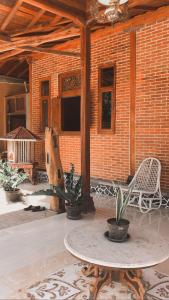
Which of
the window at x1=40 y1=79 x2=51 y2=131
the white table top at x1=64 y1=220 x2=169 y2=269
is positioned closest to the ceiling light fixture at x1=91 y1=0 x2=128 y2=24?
Answer: the white table top at x1=64 y1=220 x2=169 y2=269

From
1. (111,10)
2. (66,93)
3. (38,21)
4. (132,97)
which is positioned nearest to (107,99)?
(132,97)

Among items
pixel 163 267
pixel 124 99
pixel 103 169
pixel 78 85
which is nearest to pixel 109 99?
pixel 124 99

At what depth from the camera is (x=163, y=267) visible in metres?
3.16

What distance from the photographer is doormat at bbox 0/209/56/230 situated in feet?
15.0

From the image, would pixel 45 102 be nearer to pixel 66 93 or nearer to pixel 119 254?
pixel 66 93

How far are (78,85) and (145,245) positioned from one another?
213 inches

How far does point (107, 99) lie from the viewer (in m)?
6.61

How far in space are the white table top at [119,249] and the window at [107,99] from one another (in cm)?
392

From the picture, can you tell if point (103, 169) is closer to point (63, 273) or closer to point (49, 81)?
point (49, 81)

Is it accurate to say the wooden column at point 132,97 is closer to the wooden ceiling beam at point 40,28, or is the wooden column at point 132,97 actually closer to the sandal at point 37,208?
the wooden ceiling beam at point 40,28

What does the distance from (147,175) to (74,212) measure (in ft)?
5.74

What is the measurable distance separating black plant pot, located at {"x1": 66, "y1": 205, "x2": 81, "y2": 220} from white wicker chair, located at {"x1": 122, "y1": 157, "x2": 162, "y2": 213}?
1.15 meters

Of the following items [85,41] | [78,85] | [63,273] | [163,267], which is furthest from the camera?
[78,85]

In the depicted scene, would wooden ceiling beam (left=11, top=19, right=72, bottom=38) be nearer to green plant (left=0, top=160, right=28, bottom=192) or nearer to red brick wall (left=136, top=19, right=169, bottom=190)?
red brick wall (left=136, top=19, right=169, bottom=190)
